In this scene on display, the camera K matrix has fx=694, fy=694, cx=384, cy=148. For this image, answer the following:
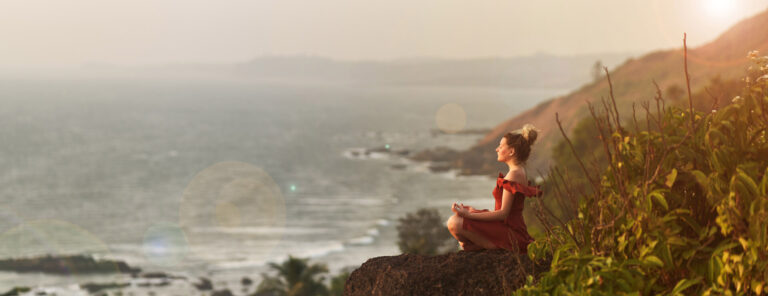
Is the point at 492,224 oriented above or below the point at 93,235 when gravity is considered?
above

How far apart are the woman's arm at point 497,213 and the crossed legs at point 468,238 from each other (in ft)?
0.29

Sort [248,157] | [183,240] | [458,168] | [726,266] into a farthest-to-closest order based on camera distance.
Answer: [248,157]
[458,168]
[183,240]
[726,266]

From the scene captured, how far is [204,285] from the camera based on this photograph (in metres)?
78.3

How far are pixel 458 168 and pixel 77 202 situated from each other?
259ft

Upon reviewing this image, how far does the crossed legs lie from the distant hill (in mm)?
130253

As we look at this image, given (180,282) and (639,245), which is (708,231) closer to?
(639,245)

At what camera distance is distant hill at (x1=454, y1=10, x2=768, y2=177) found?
144 meters

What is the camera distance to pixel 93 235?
110m

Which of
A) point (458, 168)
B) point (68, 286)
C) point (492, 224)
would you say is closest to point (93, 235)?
point (68, 286)

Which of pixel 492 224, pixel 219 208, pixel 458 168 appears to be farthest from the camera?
pixel 458 168

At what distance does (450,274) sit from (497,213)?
0.86 metres

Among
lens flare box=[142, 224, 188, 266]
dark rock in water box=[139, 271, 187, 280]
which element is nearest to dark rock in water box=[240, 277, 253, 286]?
dark rock in water box=[139, 271, 187, 280]

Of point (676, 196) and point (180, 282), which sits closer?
point (676, 196)

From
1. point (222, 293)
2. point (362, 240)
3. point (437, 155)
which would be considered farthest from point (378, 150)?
point (222, 293)
